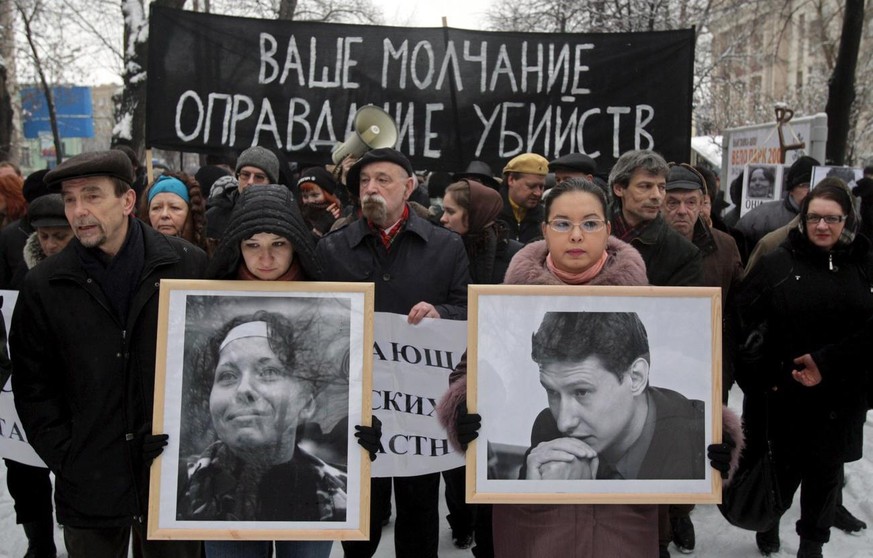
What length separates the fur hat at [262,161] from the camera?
4941 millimetres

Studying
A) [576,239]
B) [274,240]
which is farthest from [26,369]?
[576,239]

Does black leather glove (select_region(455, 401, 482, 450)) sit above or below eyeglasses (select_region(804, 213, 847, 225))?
below

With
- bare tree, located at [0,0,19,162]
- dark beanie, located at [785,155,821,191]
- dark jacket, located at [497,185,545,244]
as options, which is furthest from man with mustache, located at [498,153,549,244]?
bare tree, located at [0,0,19,162]

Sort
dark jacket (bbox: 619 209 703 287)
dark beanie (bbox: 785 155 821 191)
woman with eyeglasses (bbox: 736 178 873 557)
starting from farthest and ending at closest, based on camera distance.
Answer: dark beanie (bbox: 785 155 821 191) → woman with eyeglasses (bbox: 736 178 873 557) → dark jacket (bbox: 619 209 703 287)

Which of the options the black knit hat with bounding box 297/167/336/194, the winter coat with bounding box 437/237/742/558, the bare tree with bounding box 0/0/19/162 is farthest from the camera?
the bare tree with bounding box 0/0/19/162

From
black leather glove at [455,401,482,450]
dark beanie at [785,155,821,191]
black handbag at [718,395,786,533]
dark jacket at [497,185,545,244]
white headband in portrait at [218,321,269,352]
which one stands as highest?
dark beanie at [785,155,821,191]

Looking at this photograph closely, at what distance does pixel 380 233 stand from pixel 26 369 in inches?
57.4

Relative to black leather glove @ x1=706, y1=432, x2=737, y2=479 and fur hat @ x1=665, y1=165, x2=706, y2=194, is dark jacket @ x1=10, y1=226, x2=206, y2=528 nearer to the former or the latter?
black leather glove @ x1=706, y1=432, x2=737, y2=479

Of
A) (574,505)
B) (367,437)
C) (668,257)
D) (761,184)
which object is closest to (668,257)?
(668,257)

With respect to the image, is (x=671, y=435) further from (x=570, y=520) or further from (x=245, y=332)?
(x=245, y=332)

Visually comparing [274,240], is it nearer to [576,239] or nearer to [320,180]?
[576,239]

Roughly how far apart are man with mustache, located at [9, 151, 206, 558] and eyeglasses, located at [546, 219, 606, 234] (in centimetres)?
138

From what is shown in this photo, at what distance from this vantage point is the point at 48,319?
285 cm

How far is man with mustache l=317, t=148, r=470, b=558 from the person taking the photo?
11.7 feet
